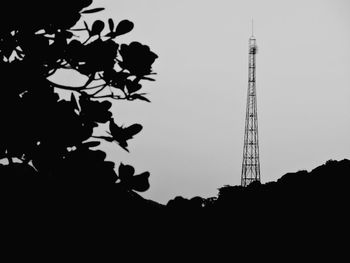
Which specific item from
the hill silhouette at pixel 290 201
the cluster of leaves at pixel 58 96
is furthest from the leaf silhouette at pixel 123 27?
the hill silhouette at pixel 290 201

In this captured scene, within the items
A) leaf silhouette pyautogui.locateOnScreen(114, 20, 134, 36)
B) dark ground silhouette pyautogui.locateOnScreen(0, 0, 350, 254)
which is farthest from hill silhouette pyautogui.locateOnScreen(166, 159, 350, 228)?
leaf silhouette pyautogui.locateOnScreen(114, 20, 134, 36)

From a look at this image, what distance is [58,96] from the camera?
9.21ft

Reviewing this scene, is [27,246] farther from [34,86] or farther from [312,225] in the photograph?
[312,225]

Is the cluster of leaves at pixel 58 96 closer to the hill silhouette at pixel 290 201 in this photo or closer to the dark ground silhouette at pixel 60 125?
the dark ground silhouette at pixel 60 125

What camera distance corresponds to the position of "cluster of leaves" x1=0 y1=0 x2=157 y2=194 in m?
2.58

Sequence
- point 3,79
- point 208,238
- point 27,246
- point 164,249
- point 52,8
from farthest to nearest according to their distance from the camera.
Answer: point 208,238
point 164,249
point 27,246
point 52,8
point 3,79

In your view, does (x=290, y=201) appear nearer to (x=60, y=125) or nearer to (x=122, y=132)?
(x=122, y=132)

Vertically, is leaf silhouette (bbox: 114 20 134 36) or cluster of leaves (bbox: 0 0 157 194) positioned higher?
Answer: leaf silhouette (bbox: 114 20 134 36)

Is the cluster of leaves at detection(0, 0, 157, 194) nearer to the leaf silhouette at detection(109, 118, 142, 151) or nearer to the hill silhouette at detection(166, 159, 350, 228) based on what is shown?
the leaf silhouette at detection(109, 118, 142, 151)

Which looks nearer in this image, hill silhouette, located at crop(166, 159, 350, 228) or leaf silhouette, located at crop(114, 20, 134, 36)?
leaf silhouette, located at crop(114, 20, 134, 36)

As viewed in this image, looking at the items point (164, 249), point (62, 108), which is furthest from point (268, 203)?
point (62, 108)

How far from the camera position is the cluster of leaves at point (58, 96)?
258 cm

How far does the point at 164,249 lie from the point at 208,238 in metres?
0.61

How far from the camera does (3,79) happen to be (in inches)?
100
